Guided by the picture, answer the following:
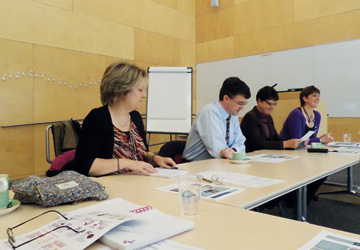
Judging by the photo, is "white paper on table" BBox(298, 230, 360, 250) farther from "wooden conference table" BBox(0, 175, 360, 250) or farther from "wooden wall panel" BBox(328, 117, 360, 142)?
"wooden wall panel" BBox(328, 117, 360, 142)

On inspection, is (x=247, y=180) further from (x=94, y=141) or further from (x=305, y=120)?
(x=305, y=120)

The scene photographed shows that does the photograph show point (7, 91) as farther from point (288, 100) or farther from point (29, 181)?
point (288, 100)

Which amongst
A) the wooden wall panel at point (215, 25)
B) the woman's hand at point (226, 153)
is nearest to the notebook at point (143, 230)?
the woman's hand at point (226, 153)

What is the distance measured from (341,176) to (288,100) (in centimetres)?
125

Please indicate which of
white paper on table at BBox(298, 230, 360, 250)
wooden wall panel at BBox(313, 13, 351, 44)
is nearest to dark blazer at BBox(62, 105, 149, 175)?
white paper on table at BBox(298, 230, 360, 250)

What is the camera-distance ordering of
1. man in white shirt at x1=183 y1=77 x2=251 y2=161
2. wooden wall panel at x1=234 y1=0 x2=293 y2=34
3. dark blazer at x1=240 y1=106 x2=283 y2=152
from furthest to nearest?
wooden wall panel at x1=234 y1=0 x2=293 y2=34 < dark blazer at x1=240 y1=106 x2=283 y2=152 < man in white shirt at x1=183 y1=77 x2=251 y2=161

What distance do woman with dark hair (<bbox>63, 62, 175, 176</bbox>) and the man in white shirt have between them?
0.54 meters

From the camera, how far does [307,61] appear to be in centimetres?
497

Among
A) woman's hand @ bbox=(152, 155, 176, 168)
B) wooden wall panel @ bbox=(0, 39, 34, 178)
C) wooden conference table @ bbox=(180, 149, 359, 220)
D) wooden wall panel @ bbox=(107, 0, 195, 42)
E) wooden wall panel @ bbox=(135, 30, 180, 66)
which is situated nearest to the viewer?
wooden conference table @ bbox=(180, 149, 359, 220)

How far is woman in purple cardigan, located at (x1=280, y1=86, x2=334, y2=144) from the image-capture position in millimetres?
3234

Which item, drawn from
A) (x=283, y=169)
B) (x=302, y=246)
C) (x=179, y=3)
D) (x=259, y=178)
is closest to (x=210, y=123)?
(x=283, y=169)

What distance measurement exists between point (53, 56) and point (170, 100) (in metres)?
1.78

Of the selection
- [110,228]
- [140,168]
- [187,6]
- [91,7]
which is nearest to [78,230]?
[110,228]

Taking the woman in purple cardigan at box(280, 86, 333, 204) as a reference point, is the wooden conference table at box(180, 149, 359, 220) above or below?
below
